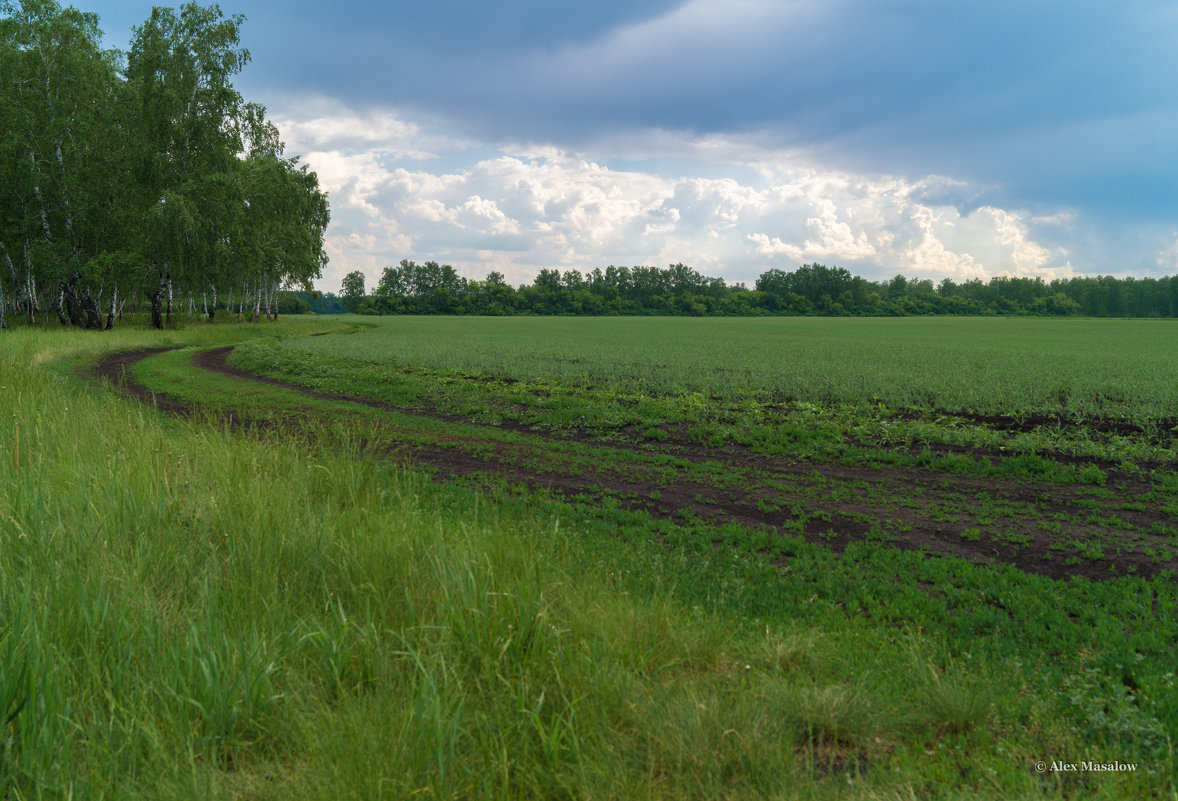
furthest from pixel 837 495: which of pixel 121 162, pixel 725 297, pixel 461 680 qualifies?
pixel 725 297

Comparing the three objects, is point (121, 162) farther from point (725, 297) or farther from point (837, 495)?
point (725, 297)

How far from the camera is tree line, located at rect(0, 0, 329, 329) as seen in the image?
38375 mm

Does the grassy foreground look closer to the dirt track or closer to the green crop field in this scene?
the dirt track

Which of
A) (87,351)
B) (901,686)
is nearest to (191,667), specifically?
(901,686)

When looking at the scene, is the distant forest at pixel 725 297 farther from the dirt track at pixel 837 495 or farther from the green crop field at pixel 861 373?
the dirt track at pixel 837 495

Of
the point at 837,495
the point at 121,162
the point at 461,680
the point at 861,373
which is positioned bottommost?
the point at 837,495

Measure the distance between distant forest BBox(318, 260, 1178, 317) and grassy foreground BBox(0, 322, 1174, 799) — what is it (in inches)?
5266

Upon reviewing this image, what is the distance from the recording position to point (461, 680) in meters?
3.57

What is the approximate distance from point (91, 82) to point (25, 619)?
50883 millimetres

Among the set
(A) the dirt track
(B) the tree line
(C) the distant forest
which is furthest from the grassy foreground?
(C) the distant forest

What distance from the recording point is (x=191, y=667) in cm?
337

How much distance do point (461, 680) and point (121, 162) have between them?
169 feet

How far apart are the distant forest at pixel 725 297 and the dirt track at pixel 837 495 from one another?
127940 millimetres

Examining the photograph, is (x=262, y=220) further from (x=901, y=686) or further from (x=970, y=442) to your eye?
(x=901, y=686)
